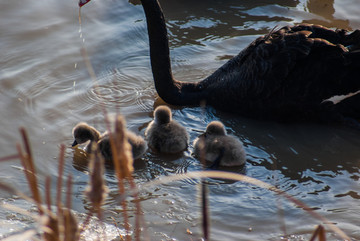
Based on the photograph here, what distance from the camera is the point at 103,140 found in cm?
424

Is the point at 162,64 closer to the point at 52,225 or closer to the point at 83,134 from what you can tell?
the point at 83,134

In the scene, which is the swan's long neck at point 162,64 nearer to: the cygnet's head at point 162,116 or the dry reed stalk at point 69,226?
the cygnet's head at point 162,116

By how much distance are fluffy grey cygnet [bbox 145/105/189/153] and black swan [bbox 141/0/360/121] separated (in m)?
0.83

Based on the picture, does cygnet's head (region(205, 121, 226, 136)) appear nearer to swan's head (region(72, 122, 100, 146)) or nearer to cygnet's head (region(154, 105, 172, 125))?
cygnet's head (region(154, 105, 172, 125))

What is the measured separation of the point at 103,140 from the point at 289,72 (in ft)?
6.29

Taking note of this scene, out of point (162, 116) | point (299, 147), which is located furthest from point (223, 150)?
point (299, 147)

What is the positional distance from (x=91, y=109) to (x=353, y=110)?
2.65 meters

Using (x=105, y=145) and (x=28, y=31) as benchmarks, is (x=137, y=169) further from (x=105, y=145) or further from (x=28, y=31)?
(x=28, y=31)

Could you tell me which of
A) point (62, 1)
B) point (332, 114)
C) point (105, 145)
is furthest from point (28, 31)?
point (332, 114)

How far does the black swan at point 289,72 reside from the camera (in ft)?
15.6

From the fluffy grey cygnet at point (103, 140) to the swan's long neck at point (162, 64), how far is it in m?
1.06

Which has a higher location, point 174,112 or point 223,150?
point 223,150

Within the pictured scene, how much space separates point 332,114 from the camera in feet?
16.0

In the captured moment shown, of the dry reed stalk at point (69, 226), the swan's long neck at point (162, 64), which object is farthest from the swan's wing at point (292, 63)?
the dry reed stalk at point (69, 226)
